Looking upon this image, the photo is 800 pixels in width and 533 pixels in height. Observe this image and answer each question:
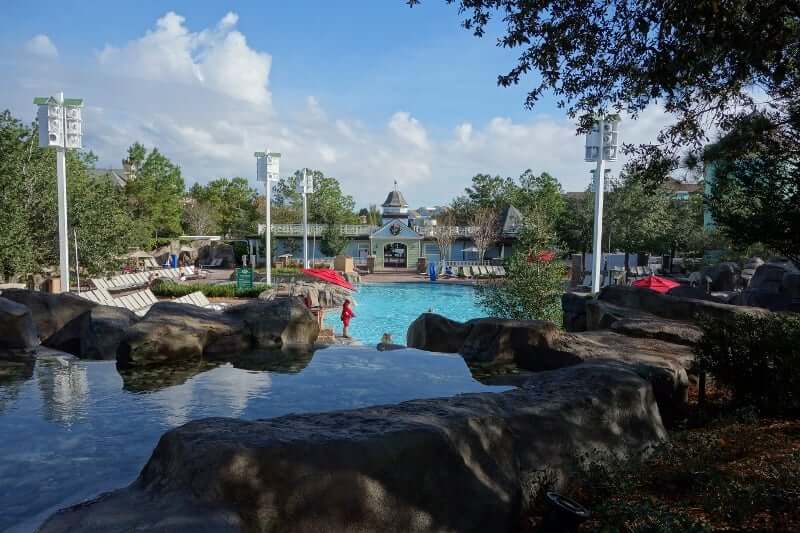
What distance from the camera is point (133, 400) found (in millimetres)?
6820

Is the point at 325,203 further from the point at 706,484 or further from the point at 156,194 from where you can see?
the point at 706,484

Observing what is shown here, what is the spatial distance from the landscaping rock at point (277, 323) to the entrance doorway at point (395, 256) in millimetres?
38239

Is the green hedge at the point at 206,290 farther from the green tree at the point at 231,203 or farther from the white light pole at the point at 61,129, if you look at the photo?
the green tree at the point at 231,203

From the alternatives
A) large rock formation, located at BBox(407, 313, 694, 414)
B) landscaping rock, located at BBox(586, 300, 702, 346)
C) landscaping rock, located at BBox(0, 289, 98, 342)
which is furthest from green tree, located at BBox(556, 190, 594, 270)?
landscaping rock, located at BBox(0, 289, 98, 342)

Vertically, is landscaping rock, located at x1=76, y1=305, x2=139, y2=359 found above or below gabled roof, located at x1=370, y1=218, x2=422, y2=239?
below

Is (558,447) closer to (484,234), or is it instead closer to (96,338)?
(96,338)

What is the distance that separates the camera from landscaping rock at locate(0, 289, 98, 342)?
34.4ft

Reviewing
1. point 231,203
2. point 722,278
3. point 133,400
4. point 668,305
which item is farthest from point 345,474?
point 231,203

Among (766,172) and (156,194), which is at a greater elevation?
(156,194)

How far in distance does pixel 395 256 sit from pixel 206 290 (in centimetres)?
3118

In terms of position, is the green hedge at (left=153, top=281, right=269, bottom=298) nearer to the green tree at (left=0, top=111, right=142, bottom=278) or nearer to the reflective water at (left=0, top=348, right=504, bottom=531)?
the green tree at (left=0, top=111, right=142, bottom=278)

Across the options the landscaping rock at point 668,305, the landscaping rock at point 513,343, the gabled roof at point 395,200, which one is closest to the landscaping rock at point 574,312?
the landscaping rock at point 668,305

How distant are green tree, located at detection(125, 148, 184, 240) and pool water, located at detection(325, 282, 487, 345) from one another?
75.8ft

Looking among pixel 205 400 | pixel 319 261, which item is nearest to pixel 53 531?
pixel 205 400
